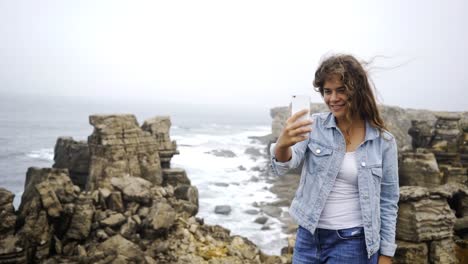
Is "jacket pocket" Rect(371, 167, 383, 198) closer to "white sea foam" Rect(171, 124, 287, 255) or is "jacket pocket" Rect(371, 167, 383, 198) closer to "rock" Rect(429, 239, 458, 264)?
"rock" Rect(429, 239, 458, 264)

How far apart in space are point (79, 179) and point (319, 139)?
12.2 metres

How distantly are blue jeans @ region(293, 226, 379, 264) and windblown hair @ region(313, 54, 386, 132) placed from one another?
74 cm

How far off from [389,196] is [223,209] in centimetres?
1819

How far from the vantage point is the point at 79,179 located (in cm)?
1278

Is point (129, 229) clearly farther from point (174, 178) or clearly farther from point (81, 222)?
point (174, 178)

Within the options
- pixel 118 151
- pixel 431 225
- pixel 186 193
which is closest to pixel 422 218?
pixel 431 225

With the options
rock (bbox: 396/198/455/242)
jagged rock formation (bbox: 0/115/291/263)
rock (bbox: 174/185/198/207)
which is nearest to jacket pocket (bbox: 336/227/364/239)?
rock (bbox: 396/198/455/242)

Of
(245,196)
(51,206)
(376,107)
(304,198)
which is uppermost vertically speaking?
(376,107)

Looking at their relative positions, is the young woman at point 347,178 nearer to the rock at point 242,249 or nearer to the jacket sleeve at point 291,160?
the jacket sleeve at point 291,160

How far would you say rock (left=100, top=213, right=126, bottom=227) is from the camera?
7805mm

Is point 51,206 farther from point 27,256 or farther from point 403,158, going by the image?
point 403,158

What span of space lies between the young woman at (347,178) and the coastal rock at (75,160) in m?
11.7

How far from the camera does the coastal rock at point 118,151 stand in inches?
461

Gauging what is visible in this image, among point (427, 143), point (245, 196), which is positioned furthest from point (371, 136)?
point (245, 196)
